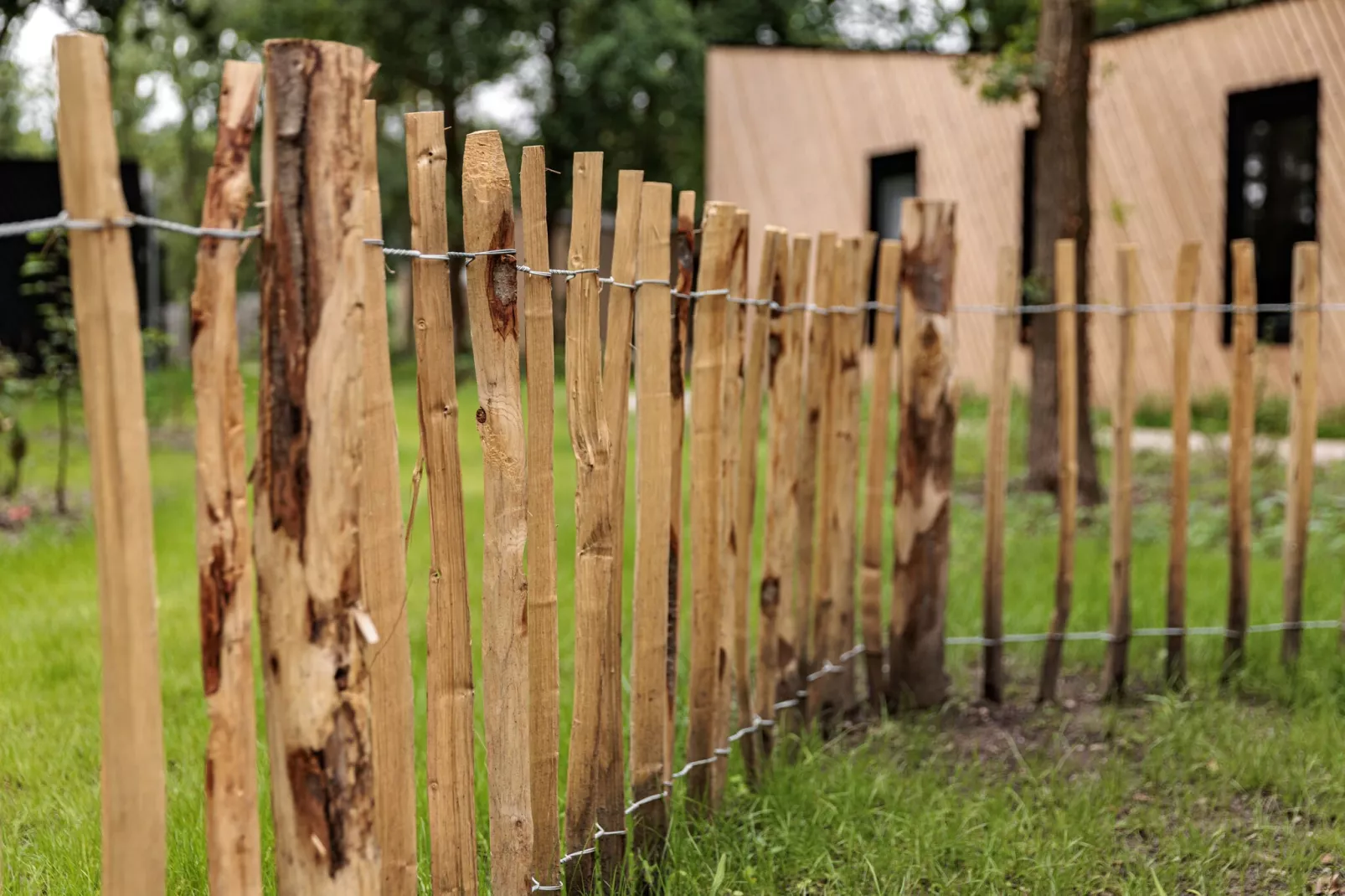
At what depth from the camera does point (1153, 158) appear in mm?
10984

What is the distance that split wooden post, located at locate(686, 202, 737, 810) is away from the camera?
117 inches

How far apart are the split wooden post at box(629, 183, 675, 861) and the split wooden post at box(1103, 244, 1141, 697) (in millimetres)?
1807

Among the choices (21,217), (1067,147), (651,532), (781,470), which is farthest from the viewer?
(21,217)

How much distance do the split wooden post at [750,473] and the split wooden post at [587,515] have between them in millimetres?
746

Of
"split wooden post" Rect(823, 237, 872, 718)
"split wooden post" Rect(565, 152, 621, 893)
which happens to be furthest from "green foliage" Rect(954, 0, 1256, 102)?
"split wooden post" Rect(565, 152, 621, 893)

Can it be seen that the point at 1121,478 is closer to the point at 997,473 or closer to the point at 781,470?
the point at 997,473

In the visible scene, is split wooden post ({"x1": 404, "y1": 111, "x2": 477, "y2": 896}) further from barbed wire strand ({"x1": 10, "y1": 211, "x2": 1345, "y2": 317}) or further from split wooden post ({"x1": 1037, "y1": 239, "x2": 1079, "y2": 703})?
split wooden post ({"x1": 1037, "y1": 239, "x2": 1079, "y2": 703})

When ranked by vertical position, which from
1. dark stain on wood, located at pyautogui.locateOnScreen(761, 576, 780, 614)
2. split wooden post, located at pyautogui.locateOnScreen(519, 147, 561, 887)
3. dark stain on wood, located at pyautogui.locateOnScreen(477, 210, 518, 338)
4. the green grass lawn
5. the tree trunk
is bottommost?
the green grass lawn

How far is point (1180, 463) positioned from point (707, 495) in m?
1.89

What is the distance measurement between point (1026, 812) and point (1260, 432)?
19.8ft

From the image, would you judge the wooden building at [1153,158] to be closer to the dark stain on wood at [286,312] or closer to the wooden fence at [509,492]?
the wooden fence at [509,492]

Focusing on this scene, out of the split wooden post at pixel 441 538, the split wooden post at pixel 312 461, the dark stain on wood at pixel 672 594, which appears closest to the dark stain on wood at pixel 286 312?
the split wooden post at pixel 312 461

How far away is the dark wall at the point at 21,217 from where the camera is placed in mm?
15586

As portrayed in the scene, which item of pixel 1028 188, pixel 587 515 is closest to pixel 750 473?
pixel 587 515
